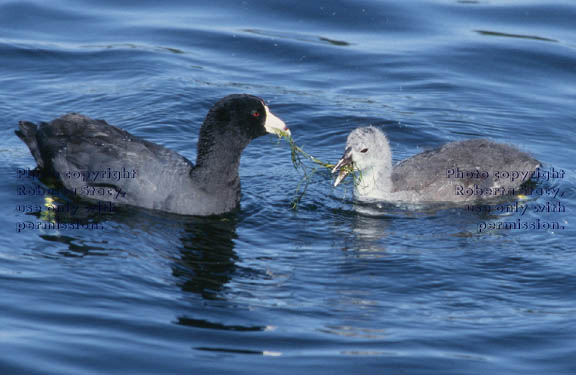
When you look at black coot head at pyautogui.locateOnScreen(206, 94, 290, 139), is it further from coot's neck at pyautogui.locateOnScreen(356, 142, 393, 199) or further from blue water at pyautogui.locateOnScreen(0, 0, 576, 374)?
coot's neck at pyautogui.locateOnScreen(356, 142, 393, 199)

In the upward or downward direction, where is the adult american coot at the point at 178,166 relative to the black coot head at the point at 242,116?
downward

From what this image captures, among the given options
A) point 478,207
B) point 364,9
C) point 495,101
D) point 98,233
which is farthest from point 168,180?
point 364,9

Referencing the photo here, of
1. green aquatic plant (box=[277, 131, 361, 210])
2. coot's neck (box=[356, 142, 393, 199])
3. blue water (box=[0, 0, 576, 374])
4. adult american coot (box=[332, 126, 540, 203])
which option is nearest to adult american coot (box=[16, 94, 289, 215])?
blue water (box=[0, 0, 576, 374])

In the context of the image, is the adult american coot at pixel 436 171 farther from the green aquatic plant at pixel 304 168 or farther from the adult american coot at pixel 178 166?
the adult american coot at pixel 178 166

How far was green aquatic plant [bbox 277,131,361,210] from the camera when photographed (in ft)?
32.4

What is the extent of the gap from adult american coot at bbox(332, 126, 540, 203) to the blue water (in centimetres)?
29

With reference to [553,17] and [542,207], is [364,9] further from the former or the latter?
[542,207]

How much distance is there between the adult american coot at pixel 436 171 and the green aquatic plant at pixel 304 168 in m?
0.07

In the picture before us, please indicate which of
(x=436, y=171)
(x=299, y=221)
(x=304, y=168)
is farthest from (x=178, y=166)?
(x=436, y=171)

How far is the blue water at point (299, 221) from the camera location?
21.8 feet

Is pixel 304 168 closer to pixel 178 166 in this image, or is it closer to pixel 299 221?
pixel 299 221

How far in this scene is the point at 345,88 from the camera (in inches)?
549

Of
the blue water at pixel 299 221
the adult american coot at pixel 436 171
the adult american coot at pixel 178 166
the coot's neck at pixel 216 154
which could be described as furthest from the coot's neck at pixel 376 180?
the coot's neck at pixel 216 154

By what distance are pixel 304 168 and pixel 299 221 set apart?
1.45m
